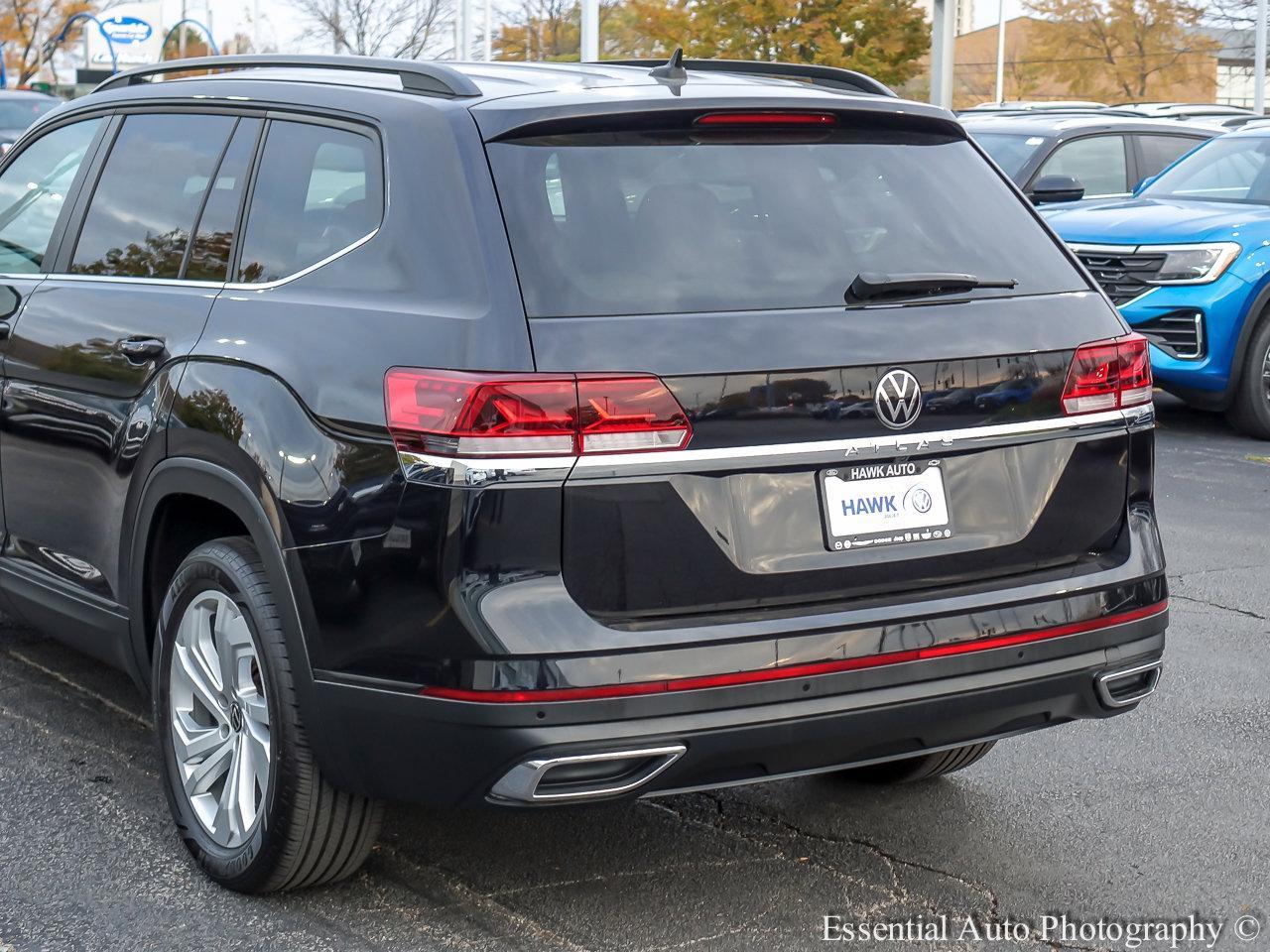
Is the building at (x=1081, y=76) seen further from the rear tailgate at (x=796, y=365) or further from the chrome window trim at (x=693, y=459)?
the chrome window trim at (x=693, y=459)

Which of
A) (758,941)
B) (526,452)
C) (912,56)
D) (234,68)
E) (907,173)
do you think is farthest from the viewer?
(912,56)

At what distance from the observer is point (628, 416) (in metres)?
3.12

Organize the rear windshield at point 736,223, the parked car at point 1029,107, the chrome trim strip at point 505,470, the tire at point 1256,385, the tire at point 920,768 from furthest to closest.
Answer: the parked car at point 1029,107, the tire at point 1256,385, the tire at point 920,768, the rear windshield at point 736,223, the chrome trim strip at point 505,470

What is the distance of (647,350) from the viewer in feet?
10.4

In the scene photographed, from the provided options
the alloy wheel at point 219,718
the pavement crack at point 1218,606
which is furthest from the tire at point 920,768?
the pavement crack at point 1218,606

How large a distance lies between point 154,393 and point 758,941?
1810 mm

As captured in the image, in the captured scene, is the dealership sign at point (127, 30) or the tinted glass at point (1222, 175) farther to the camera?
the dealership sign at point (127, 30)

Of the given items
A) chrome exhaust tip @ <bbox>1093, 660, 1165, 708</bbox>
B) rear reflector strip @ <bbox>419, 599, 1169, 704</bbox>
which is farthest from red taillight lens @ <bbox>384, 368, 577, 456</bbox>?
chrome exhaust tip @ <bbox>1093, 660, 1165, 708</bbox>

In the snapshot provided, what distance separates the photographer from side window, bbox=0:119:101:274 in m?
4.78

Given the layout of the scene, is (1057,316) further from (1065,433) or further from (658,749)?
(658,749)

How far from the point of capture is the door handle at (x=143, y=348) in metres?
3.94

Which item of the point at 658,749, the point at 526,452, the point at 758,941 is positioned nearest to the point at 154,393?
the point at 526,452

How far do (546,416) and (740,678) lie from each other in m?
0.60

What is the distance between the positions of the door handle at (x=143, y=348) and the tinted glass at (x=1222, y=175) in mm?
8468
